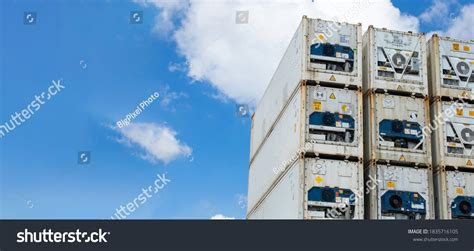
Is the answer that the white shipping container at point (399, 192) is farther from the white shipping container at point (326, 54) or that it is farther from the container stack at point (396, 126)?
the white shipping container at point (326, 54)

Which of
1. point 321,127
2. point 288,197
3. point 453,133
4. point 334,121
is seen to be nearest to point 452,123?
point 453,133

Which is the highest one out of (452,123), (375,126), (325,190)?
(452,123)

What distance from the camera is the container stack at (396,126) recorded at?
60.6ft

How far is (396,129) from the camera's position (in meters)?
19.4

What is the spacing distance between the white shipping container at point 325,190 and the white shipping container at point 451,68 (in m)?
4.31

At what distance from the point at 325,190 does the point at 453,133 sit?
4.99 meters

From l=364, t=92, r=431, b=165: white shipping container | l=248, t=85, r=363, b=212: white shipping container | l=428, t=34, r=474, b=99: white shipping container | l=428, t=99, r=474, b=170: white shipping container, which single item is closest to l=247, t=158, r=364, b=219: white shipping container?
l=248, t=85, r=363, b=212: white shipping container

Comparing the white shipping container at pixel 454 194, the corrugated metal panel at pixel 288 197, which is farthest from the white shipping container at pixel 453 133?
the corrugated metal panel at pixel 288 197

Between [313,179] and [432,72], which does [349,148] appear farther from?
[432,72]

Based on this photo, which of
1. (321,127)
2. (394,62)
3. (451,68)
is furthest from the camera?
(451,68)

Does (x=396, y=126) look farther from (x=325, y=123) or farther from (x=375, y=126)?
(x=325, y=123)
